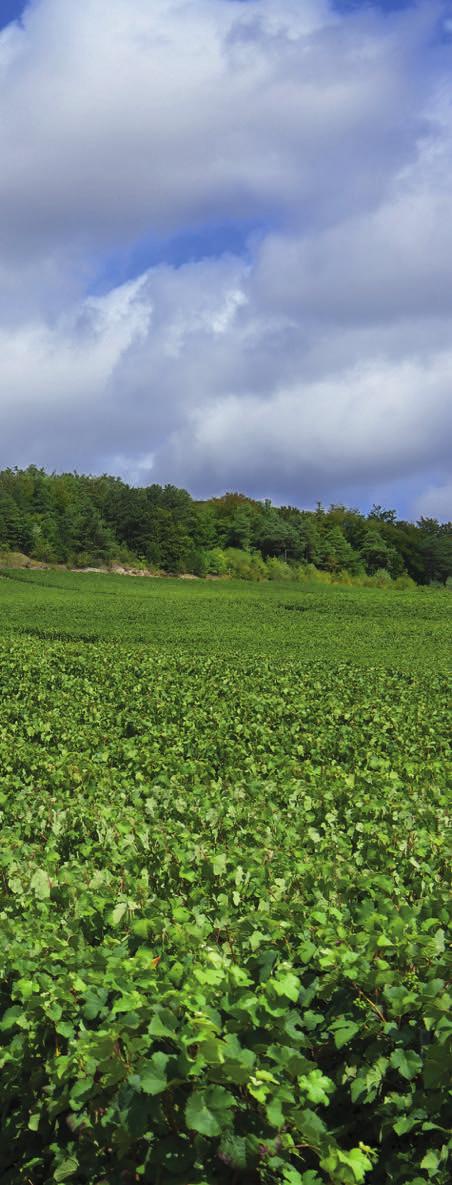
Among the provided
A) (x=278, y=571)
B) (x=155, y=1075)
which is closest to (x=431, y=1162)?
(x=155, y=1075)

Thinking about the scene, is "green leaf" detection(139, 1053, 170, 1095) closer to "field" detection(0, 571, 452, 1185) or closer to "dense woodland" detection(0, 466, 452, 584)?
"field" detection(0, 571, 452, 1185)

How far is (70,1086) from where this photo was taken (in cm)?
384

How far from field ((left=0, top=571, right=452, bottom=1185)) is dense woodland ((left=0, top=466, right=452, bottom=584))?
108m

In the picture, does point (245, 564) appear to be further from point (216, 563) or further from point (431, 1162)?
point (431, 1162)

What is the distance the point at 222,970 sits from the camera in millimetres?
4016

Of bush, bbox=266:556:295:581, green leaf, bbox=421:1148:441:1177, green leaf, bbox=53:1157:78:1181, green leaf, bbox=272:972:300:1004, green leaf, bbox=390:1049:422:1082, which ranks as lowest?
green leaf, bbox=53:1157:78:1181

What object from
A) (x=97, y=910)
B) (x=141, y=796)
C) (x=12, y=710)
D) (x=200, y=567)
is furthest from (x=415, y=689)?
(x=200, y=567)

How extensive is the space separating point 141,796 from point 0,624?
33.5 meters

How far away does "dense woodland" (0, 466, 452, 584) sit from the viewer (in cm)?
11956

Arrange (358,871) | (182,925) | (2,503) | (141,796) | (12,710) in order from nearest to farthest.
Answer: (182,925)
(358,871)
(141,796)
(12,710)
(2,503)

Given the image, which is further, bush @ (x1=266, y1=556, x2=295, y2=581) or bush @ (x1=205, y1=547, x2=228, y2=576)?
bush @ (x1=205, y1=547, x2=228, y2=576)

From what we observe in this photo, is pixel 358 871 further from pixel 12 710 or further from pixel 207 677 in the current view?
pixel 207 677

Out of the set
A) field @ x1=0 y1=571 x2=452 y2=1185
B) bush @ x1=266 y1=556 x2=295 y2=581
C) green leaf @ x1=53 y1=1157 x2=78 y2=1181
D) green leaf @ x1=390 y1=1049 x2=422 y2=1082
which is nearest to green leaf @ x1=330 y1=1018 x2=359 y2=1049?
field @ x1=0 y1=571 x2=452 y2=1185

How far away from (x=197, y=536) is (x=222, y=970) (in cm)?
12668
